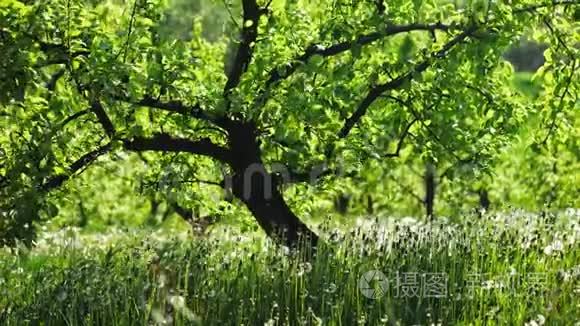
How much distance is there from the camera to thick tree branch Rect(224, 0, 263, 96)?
927cm

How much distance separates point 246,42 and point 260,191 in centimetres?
156

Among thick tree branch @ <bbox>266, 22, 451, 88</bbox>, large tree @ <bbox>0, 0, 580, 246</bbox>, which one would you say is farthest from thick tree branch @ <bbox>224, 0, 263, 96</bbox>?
thick tree branch @ <bbox>266, 22, 451, 88</bbox>

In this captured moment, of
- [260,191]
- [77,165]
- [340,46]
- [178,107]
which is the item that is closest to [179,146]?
[178,107]

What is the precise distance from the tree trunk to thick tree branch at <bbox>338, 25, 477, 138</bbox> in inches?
36.2

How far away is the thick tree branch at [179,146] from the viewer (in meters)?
9.41

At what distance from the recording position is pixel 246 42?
9453mm

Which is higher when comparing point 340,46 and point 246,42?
point 246,42

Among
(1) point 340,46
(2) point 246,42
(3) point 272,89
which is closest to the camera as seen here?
(3) point 272,89

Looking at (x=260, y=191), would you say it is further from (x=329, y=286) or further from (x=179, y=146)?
(x=329, y=286)

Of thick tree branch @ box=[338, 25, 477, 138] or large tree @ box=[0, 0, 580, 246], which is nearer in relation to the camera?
large tree @ box=[0, 0, 580, 246]

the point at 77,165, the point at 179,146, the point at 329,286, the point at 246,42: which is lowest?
the point at 329,286

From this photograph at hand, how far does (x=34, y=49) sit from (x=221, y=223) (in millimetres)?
4642

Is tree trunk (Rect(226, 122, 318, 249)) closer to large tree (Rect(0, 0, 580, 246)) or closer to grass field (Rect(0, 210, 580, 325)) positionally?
large tree (Rect(0, 0, 580, 246))

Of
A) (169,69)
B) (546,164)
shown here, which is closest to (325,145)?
(169,69)
